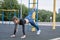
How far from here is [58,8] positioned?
797 inches

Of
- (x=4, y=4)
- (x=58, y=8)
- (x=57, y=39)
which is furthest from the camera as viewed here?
(x=58, y=8)

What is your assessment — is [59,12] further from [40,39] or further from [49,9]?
[40,39]

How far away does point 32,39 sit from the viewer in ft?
25.7

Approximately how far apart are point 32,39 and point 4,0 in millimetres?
11673

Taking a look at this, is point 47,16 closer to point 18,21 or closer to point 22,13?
point 22,13

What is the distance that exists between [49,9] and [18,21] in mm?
12746

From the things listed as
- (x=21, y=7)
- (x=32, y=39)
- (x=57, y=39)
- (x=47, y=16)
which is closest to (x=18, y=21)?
(x=32, y=39)

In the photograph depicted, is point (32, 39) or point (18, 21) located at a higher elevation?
point (18, 21)

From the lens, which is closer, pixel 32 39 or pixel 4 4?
pixel 32 39

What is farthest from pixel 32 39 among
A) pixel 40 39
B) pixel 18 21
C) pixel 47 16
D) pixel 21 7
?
pixel 21 7

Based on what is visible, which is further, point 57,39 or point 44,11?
point 44,11

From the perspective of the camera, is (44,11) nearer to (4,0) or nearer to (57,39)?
(4,0)

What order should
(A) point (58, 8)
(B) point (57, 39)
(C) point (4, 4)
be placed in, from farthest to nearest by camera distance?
(A) point (58, 8)
(C) point (4, 4)
(B) point (57, 39)

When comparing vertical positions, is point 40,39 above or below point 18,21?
below
